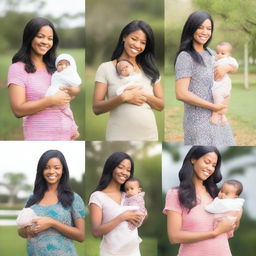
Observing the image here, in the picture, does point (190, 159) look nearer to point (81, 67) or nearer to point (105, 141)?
point (105, 141)

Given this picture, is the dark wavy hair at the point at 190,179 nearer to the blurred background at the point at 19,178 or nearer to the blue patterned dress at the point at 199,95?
the blue patterned dress at the point at 199,95

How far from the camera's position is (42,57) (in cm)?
359

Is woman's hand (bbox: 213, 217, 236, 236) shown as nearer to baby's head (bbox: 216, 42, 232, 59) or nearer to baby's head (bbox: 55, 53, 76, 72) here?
baby's head (bbox: 216, 42, 232, 59)

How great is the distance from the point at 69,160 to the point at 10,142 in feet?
0.99

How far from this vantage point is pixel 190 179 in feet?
11.9

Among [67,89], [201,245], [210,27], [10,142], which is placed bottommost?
[201,245]

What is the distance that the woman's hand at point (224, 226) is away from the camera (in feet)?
11.8

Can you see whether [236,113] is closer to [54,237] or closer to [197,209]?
[197,209]

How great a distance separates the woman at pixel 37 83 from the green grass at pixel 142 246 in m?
0.56

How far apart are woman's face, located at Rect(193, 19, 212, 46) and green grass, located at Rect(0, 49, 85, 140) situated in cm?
56

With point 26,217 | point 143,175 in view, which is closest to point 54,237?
point 26,217

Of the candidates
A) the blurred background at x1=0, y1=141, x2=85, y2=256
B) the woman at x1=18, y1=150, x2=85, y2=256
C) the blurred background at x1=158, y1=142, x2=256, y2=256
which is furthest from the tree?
the blurred background at x1=158, y1=142, x2=256, y2=256

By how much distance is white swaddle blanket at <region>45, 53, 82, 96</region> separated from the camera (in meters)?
3.57

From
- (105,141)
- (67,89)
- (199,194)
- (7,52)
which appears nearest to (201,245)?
(199,194)
